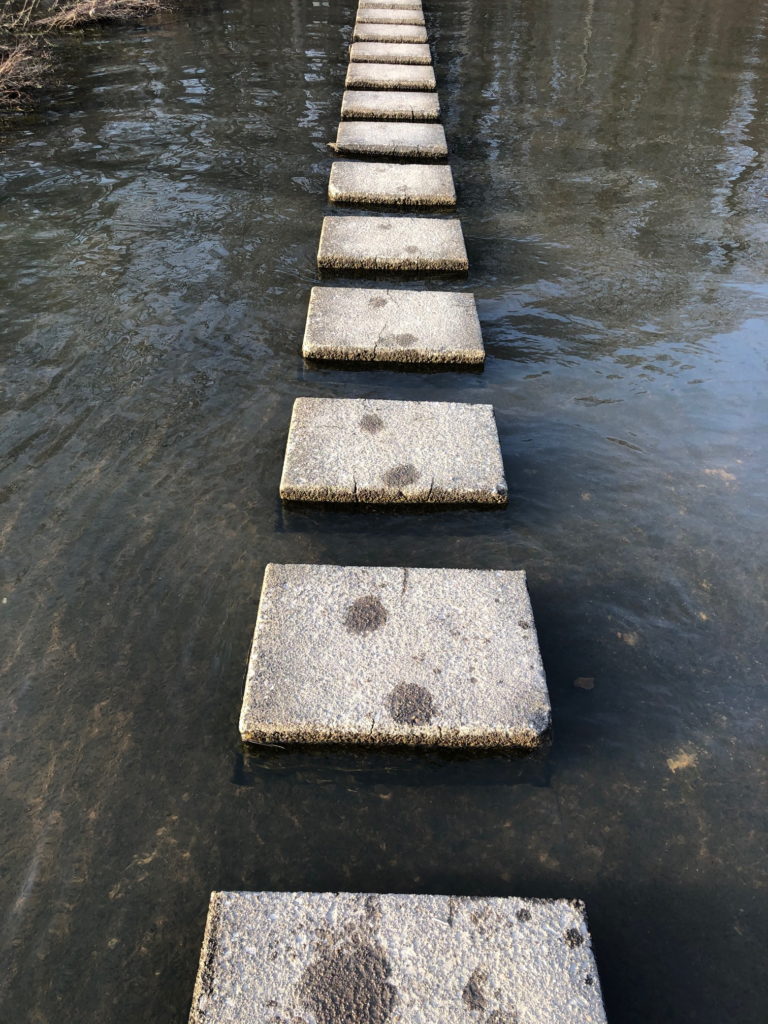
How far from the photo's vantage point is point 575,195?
397 cm

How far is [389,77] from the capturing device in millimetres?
5305

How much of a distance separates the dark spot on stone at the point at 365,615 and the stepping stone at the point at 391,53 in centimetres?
517

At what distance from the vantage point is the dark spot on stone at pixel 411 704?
1576mm

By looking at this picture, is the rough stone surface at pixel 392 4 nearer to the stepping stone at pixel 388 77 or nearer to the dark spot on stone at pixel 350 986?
the stepping stone at pixel 388 77

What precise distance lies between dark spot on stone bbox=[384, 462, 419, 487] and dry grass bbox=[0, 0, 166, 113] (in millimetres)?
4407

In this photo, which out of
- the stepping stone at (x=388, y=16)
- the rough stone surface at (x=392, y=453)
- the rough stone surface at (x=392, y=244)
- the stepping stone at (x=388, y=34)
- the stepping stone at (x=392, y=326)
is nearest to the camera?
the rough stone surface at (x=392, y=453)

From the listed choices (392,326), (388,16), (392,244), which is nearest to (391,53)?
(388,16)

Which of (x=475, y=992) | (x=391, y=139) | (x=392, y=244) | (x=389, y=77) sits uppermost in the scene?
(x=389, y=77)

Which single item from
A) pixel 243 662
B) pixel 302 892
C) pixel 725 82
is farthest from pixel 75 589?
pixel 725 82

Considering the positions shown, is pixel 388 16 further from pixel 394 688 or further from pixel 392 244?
pixel 394 688

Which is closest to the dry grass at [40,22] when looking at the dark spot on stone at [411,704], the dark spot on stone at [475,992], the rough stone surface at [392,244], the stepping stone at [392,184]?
the stepping stone at [392,184]

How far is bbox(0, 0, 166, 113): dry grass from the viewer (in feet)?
16.8

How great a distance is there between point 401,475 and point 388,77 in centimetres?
423

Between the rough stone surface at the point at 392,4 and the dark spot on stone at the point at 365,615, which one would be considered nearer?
the dark spot on stone at the point at 365,615
